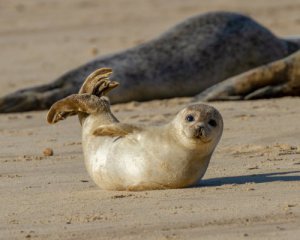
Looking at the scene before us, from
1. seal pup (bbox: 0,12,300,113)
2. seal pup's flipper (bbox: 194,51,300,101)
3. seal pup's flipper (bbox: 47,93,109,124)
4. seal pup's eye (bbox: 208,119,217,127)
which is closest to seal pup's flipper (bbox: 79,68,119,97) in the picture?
seal pup's flipper (bbox: 47,93,109,124)

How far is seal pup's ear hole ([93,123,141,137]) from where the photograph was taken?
5219mm

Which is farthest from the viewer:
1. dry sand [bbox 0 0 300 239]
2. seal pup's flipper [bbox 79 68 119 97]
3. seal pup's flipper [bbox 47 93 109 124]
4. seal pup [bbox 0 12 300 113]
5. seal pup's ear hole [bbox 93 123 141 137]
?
seal pup [bbox 0 12 300 113]

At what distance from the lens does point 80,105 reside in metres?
5.48

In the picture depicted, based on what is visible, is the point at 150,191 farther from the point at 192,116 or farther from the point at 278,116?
the point at 278,116

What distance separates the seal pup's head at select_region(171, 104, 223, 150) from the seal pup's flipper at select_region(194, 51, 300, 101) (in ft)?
12.9

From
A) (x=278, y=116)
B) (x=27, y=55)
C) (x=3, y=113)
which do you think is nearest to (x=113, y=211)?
(x=278, y=116)

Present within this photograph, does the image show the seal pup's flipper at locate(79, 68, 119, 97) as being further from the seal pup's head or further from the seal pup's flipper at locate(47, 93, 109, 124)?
the seal pup's head

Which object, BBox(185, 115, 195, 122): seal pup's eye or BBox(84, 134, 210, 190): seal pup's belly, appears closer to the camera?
BBox(185, 115, 195, 122): seal pup's eye

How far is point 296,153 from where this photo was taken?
6148 millimetres

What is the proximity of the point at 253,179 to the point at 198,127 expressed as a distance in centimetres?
62

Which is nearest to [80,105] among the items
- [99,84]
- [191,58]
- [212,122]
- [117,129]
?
[99,84]

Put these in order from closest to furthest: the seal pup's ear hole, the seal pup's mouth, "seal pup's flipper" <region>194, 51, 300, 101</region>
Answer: the seal pup's mouth → the seal pup's ear hole → "seal pup's flipper" <region>194, 51, 300, 101</region>

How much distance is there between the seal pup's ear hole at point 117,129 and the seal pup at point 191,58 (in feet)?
14.8

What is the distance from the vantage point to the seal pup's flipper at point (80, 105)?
5465mm
